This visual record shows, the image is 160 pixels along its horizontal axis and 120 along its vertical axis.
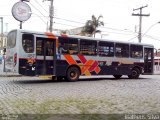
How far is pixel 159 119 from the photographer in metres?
7.43

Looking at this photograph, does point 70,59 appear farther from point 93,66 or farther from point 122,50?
point 122,50

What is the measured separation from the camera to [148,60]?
2500cm

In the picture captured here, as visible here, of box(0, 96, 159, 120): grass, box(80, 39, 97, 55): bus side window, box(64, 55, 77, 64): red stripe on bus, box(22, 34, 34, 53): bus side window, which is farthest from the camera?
box(80, 39, 97, 55): bus side window

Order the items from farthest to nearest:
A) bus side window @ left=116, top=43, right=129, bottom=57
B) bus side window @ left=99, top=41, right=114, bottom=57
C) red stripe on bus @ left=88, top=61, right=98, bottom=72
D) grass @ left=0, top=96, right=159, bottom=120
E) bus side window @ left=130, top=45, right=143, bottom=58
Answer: bus side window @ left=130, top=45, right=143, bottom=58, bus side window @ left=116, top=43, right=129, bottom=57, bus side window @ left=99, top=41, right=114, bottom=57, red stripe on bus @ left=88, top=61, right=98, bottom=72, grass @ left=0, top=96, right=159, bottom=120

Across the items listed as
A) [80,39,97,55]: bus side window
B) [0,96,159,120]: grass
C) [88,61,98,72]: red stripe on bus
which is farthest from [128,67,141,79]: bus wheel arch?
[0,96,159,120]: grass

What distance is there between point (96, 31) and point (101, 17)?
263cm

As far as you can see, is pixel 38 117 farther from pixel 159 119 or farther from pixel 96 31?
pixel 96 31

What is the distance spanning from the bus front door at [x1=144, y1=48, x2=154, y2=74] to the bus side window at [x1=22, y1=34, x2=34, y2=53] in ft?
34.1

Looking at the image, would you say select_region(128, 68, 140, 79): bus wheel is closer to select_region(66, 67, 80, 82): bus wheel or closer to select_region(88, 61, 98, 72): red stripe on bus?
select_region(88, 61, 98, 72): red stripe on bus

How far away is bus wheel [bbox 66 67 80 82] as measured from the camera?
1968 centimetres

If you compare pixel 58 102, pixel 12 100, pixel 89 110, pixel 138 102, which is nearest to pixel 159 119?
pixel 89 110

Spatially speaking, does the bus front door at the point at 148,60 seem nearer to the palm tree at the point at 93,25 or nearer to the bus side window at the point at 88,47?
the bus side window at the point at 88,47

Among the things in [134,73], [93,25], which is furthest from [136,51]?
[93,25]

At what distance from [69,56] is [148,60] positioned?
8146 mm
